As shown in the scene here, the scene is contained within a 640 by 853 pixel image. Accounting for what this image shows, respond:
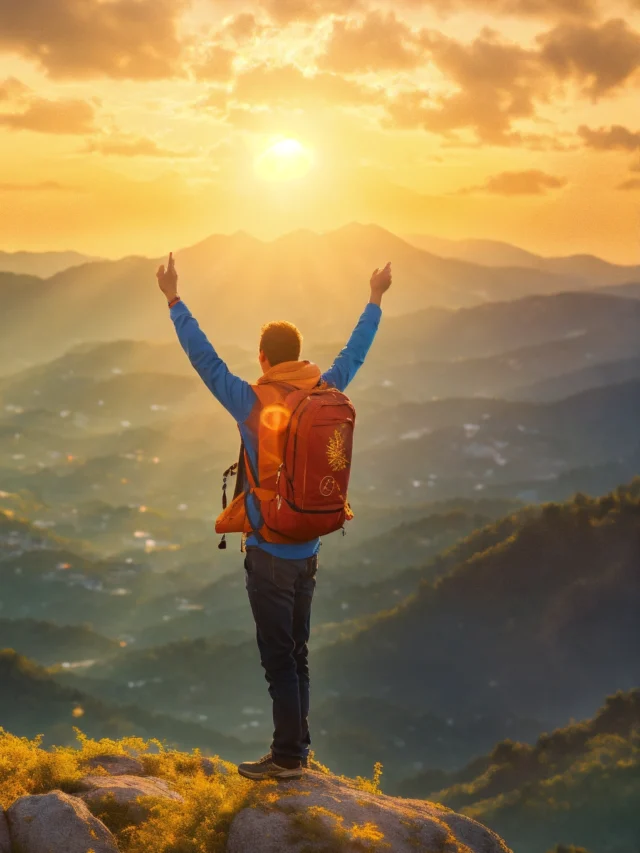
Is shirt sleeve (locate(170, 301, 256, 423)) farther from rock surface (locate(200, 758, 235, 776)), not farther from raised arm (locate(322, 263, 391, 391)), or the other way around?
rock surface (locate(200, 758, 235, 776))

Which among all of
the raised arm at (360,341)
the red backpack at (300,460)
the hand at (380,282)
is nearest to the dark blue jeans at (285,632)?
the red backpack at (300,460)

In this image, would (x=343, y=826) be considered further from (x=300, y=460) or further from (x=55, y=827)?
(x=300, y=460)

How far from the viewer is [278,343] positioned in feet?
26.3

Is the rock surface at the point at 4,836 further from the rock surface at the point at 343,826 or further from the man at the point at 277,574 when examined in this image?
the man at the point at 277,574

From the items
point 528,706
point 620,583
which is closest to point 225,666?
point 528,706

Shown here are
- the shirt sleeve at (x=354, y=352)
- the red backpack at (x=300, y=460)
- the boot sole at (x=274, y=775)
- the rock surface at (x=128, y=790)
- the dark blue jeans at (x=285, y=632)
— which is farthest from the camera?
the shirt sleeve at (x=354, y=352)

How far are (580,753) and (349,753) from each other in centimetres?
5538

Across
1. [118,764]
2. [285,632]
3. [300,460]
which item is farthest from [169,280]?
[118,764]

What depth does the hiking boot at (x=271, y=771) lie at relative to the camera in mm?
8766

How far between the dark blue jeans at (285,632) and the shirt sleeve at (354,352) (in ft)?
6.30

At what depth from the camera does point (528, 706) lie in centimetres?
15700

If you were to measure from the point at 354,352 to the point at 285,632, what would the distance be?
10.1ft

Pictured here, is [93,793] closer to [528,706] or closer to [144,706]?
[528,706]

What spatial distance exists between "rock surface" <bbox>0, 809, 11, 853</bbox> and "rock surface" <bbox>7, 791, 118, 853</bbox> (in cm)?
4
